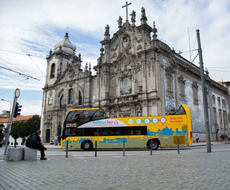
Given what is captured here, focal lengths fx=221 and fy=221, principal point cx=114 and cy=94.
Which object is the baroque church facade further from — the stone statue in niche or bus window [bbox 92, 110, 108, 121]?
bus window [bbox 92, 110, 108, 121]

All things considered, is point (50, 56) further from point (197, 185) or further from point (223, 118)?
point (197, 185)

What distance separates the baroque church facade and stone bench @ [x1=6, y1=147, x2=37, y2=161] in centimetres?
2100

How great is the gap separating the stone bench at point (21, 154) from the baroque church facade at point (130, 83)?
21.0m

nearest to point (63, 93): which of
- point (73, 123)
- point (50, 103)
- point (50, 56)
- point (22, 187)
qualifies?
point (50, 103)

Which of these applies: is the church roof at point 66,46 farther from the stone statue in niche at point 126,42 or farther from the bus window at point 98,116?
the bus window at point 98,116

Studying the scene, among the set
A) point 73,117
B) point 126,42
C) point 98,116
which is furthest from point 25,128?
point 98,116

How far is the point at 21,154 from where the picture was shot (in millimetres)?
10641

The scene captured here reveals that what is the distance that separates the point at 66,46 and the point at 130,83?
2325cm

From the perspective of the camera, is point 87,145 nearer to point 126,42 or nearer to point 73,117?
point 73,117

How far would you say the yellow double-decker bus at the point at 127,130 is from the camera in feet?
65.3

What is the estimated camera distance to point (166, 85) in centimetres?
3192

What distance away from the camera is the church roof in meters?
50.0

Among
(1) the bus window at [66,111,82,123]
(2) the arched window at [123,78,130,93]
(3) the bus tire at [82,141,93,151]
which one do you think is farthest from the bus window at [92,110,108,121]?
(2) the arched window at [123,78,130,93]

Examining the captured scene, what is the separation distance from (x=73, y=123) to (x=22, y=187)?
1764cm
